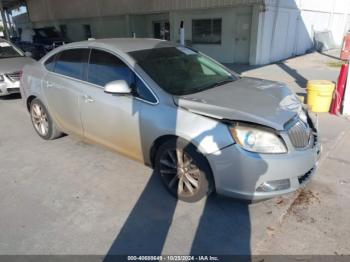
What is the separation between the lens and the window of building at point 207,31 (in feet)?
49.2

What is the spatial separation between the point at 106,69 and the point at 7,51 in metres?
6.68

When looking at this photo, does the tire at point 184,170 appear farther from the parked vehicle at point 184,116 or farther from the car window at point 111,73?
the car window at point 111,73

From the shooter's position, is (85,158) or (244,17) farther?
(244,17)

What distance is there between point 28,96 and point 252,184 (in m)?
4.08

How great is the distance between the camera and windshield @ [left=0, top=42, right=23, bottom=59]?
8562mm

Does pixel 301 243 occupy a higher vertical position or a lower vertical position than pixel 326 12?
lower

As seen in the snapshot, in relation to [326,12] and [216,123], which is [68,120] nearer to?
[216,123]

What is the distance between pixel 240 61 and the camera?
1458 cm

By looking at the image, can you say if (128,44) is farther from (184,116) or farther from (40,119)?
(40,119)

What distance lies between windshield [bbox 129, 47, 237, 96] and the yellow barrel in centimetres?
294

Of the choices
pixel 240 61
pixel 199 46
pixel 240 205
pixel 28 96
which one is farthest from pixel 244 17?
pixel 240 205

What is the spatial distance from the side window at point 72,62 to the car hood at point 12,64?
13.4ft

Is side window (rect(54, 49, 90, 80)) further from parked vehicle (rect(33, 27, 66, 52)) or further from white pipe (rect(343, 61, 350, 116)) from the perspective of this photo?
parked vehicle (rect(33, 27, 66, 52))

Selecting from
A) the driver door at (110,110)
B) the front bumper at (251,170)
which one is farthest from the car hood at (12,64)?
the front bumper at (251,170)
